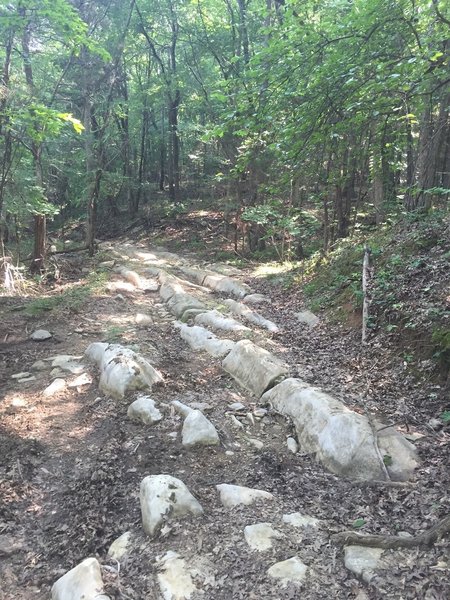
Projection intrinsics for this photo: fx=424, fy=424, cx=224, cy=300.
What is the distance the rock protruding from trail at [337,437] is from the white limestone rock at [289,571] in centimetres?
119

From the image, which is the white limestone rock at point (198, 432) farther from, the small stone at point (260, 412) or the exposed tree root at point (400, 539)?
the exposed tree root at point (400, 539)

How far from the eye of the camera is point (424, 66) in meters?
4.38

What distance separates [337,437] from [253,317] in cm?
481

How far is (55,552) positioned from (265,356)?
142 inches

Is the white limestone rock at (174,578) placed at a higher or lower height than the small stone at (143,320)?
lower

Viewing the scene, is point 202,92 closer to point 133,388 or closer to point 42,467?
point 133,388

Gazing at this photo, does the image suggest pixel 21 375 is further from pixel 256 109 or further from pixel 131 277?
pixel 131 277

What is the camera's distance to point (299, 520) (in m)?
3.30

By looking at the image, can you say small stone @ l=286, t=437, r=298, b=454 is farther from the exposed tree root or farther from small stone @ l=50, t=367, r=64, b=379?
small stone @ l=50, t=367, r=64, b=379

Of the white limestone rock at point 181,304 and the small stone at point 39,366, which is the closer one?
the small stone at point 39,366

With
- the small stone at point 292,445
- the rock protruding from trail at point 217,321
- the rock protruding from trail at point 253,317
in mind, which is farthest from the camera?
the rock protruding from trail at point 253,317

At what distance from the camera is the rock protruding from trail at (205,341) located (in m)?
6.84

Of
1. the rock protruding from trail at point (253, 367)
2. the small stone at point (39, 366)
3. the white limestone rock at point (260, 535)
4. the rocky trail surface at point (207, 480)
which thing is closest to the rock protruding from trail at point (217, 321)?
the rocky trail surface at point (207, 480)

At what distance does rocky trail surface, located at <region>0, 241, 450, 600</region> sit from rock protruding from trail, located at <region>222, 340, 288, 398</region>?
3 cm
